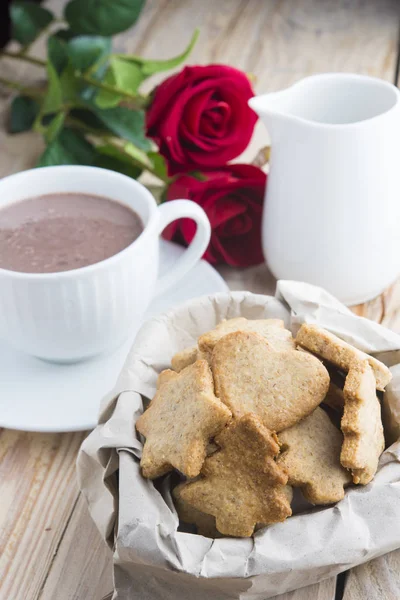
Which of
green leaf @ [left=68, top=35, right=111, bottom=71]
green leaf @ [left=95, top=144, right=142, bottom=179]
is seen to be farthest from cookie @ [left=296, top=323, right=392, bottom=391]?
green leaf @ [left=68, top=35, right=111, bottom=71]

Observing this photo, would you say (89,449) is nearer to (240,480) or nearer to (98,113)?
(240,480)

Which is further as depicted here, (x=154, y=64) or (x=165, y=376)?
(x=154, y=64)

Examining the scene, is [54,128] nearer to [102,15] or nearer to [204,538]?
[102,15]

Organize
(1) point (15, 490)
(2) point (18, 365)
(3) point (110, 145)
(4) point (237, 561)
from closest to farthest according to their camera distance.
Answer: (4) point (237, 561), (1) point (15, 490), (2) point (18, 365), (3) point (110, 145)

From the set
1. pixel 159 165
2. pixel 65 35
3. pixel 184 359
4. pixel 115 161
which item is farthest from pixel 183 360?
pixel 65 35

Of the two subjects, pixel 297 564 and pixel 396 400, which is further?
pixel 396 400

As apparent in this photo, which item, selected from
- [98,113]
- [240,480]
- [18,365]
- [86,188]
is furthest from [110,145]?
[240,480]

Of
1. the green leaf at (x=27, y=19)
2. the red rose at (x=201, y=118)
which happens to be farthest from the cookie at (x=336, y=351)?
the green leaf at (x=27, y=19)

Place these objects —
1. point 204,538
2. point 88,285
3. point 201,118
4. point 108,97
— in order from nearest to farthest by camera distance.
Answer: point 204,538 < point 88,285 < point 201,118 < point 108,97
